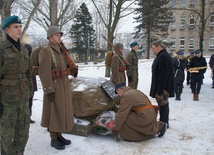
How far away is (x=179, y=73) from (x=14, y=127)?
654 centimetres

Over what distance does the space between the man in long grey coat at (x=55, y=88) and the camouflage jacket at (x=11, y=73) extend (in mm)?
584

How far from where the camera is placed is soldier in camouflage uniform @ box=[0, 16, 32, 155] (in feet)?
10.5

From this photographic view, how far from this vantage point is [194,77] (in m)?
8.33

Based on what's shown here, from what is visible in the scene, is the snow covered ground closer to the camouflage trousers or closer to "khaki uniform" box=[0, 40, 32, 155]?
the camouflage trousers

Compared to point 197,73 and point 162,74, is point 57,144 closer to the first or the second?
point 162,74

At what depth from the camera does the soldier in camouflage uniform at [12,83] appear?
3.19 meters

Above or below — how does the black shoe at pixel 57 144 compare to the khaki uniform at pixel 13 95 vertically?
below

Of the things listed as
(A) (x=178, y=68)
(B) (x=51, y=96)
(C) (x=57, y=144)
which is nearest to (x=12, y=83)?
(B) (x=51, y=96)

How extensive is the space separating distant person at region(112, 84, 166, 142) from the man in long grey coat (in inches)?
38.2

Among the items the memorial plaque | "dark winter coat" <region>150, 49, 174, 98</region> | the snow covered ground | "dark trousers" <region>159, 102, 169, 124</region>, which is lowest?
the snow covered ground

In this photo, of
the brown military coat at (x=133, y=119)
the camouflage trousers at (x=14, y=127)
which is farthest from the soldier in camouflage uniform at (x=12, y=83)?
the brown military coat at (x=133, y=119)

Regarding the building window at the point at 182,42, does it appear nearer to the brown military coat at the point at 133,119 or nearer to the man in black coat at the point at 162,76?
the man in black coat at the point at 162,76

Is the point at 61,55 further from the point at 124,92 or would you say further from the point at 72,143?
the point at 72,143

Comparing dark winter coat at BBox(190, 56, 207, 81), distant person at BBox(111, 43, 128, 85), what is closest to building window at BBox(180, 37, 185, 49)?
dark winter coat at BBox(190, 56, 207, 81)
